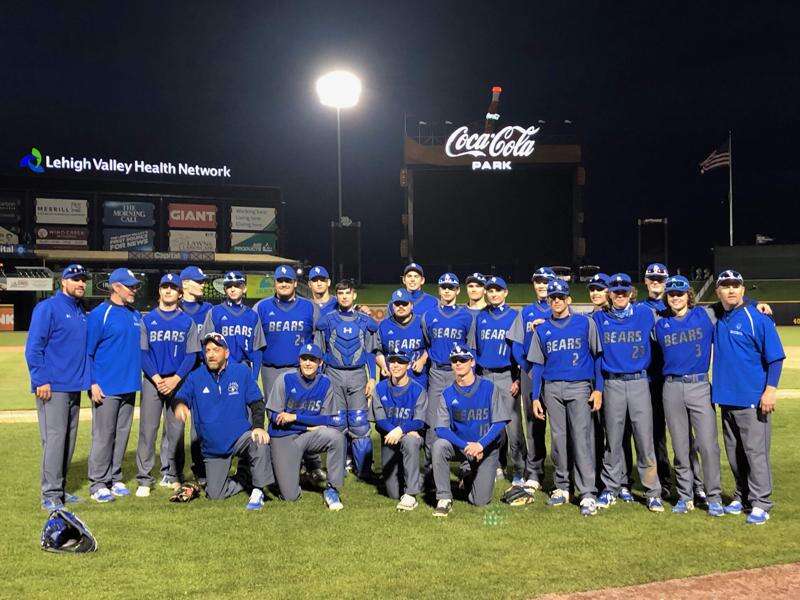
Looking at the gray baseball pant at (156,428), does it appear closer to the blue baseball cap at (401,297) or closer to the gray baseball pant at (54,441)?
the gray baseball pant at (54,441)

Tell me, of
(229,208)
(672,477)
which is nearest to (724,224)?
(229,208)

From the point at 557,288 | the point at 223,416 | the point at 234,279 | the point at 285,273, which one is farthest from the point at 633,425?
the point at 234,279

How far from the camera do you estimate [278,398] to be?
21.2 ft

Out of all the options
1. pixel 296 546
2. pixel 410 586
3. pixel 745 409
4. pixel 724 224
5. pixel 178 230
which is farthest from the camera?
pixel 724 224

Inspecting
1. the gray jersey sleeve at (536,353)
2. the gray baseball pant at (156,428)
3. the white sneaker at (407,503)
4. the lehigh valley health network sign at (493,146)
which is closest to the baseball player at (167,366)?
the gray baseball pant at (156,428)

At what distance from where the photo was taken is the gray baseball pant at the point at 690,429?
575 centimetres

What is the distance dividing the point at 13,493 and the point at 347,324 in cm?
368

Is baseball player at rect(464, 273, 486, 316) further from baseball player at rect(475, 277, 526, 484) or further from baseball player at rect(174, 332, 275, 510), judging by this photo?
baseball player at rect(174, 332, 275, 510)

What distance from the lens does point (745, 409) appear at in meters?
5.59

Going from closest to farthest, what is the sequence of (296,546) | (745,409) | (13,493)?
(296,546) < (745,409) < (13,493)

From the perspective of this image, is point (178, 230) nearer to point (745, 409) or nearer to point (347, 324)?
point (347, 324)

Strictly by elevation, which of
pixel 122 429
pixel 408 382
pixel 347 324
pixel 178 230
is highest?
pixel 178 230

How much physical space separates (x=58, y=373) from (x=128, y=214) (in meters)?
36.3

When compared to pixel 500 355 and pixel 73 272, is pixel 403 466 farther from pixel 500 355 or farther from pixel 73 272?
pixel 73 272
